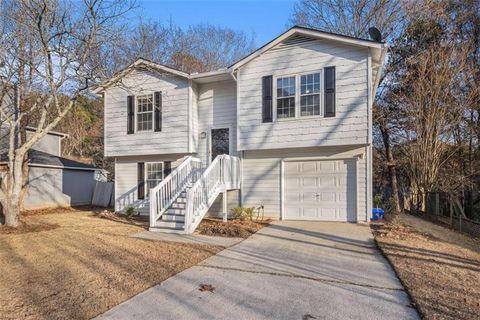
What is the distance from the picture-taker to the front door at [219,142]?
466 inches

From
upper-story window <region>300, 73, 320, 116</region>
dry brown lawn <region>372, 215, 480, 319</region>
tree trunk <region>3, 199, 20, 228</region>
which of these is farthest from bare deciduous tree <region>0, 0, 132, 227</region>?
dry brown lawn <region>372, 215, 480, 319</region>

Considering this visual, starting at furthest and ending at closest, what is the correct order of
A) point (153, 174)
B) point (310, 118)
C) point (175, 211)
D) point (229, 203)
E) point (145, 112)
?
point (153, 174) < point (145, 112) < point (229, 203) < point (310, 118) < point (175, 211)

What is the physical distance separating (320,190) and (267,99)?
138 inches

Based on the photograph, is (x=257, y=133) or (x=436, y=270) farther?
(x=257, y=133)

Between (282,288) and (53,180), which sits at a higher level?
Answer: (53,180)

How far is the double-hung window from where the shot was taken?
12.6 meters

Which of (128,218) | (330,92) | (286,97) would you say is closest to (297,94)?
(286,97)

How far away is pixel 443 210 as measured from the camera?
1252cm

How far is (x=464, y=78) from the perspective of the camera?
1460 centimetres

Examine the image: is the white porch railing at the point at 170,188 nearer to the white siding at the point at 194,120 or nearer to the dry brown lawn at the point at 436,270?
the white siding at the point at 194,120

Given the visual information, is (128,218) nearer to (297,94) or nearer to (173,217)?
(173,217)

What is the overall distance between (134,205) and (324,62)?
8.81m

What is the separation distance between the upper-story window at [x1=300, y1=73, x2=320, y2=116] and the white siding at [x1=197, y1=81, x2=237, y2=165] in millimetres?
2633

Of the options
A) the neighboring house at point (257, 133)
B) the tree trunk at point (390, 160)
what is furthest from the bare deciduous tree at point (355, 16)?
the neighboring house at point (257, 133)
